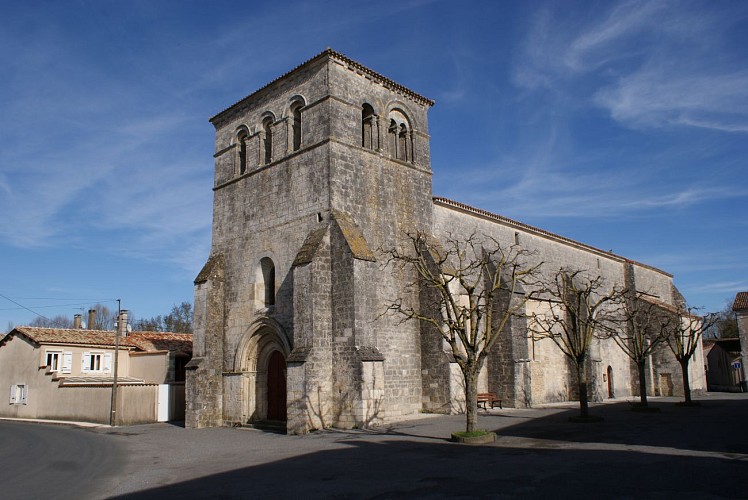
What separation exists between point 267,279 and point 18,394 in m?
19.3

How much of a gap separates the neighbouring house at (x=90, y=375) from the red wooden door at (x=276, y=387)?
7541mm

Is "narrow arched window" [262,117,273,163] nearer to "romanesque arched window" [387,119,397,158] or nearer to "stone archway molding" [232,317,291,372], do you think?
"romanesque arched window" [387,119,397,158]

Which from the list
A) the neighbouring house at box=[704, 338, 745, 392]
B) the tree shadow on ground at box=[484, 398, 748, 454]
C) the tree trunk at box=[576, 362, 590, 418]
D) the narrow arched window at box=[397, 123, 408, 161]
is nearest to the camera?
the tree shadow on ground at box=[484, 398, 748, 454]

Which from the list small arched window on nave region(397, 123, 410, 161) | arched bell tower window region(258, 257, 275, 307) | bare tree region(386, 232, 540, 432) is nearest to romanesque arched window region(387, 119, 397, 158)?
small arched window on nave region(397, 123, 410, 161)

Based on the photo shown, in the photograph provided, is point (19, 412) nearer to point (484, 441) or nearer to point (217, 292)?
point (217, 292)

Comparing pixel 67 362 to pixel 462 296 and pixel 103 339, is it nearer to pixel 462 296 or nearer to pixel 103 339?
pixel 103 339

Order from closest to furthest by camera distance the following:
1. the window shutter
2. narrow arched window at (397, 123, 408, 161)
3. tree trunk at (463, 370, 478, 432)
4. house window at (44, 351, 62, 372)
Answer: tree trunk at (463, 370, 478, 432)
narrow arched window at (397, 123, 408, 161)
house window at (44, 351, 62, 372)
the window shutter

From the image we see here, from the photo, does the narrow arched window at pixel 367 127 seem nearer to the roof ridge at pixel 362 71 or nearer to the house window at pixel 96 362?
the roof ridge at pixel 362 71

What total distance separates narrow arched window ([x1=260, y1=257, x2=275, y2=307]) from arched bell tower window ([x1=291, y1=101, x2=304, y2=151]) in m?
4.33

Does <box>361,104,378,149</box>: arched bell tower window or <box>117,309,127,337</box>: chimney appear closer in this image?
<box>361,104,378,149</box>: arched bell tower window

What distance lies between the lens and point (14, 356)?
3180 cm

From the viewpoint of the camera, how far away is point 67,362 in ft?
102

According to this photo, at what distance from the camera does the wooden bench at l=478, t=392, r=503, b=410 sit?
22.2m

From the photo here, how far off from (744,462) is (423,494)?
649cm
